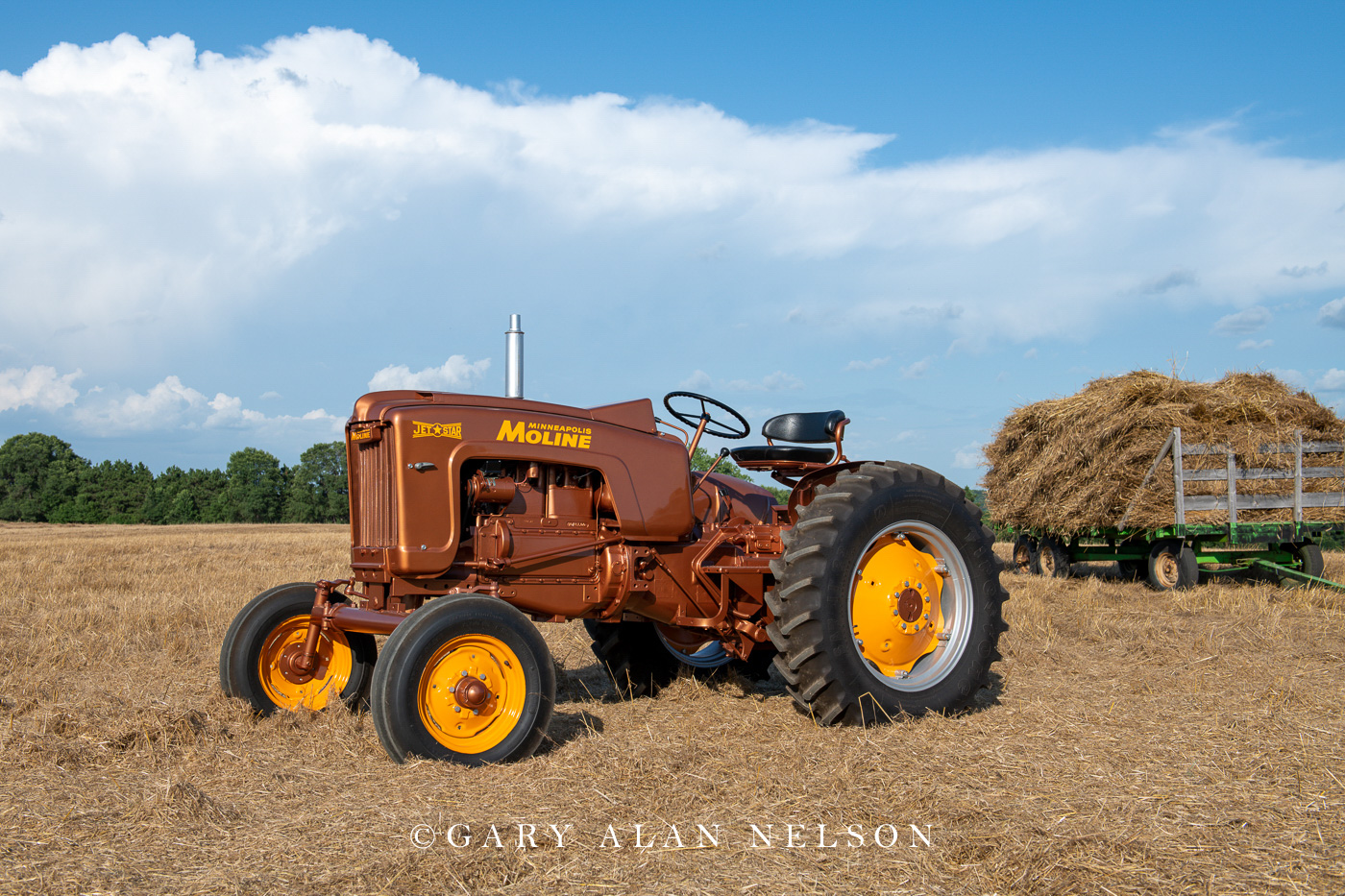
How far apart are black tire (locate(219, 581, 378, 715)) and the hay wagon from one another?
8.29 m

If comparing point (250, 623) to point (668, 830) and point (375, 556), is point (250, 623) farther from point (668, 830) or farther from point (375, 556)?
point (668, 830)

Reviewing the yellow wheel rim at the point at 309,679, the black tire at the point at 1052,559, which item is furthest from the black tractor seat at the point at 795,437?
the black tire at the point at 1052,559

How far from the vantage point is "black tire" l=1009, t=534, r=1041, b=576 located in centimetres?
A: 1245

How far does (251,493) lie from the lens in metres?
45.6

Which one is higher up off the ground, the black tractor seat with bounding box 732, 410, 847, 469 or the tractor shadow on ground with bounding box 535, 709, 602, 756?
the black tractor seat with bounding box 732, 410, 847, 469

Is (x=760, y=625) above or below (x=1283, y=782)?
above

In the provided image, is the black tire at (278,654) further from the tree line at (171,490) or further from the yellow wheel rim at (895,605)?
the tree line at (171,490)

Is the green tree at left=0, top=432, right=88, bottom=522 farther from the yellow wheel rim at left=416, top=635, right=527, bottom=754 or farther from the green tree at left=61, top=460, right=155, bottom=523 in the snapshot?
the yellow wheel rim at left=416, top=635, right=527, bottom=754

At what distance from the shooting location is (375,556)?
4316 millimetres

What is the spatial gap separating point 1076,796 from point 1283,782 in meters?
0.83

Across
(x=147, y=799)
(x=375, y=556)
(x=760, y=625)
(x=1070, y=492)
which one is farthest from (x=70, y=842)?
(x=1070, y=492)

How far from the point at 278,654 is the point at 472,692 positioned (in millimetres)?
1604

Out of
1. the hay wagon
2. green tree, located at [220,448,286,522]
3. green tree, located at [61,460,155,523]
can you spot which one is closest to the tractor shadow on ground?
the hay wagon

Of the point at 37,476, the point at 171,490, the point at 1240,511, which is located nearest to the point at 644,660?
the point at 1240,511
